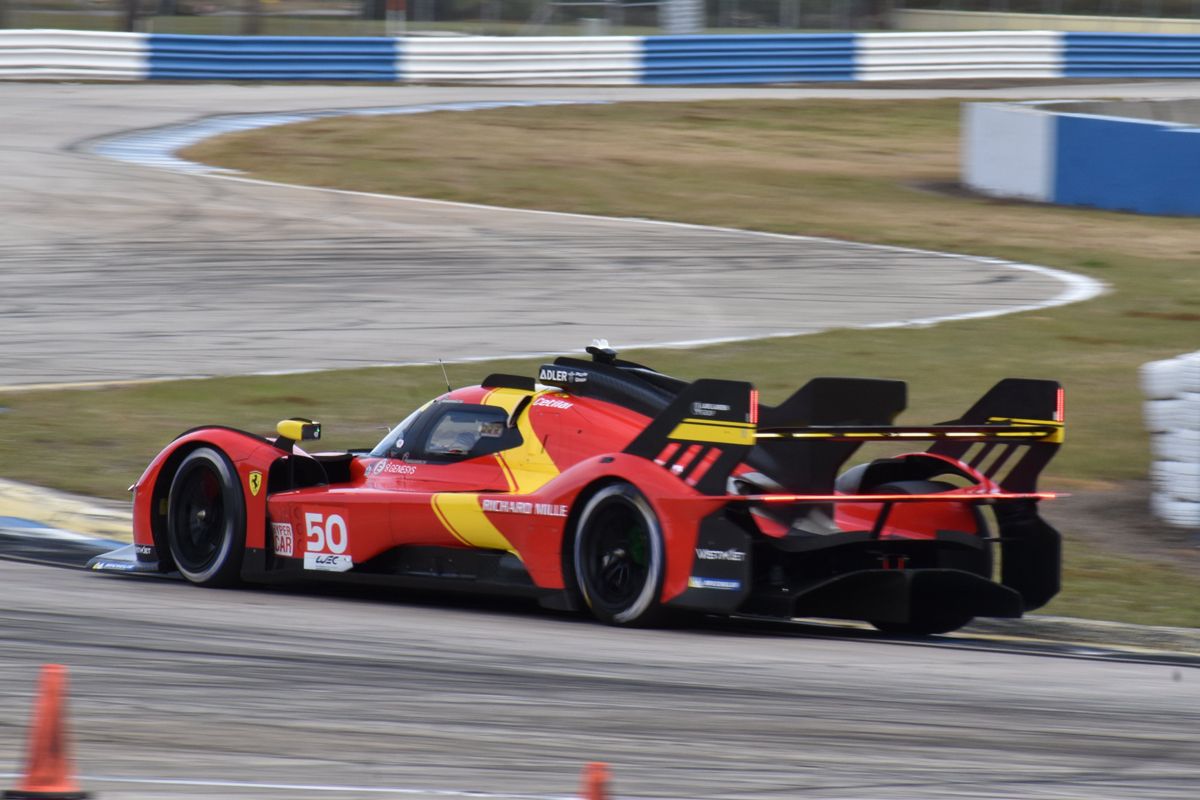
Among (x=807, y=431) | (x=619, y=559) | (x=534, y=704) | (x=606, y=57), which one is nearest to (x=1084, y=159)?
(x=606, y=57)

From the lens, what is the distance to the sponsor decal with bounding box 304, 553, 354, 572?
877 centimetres

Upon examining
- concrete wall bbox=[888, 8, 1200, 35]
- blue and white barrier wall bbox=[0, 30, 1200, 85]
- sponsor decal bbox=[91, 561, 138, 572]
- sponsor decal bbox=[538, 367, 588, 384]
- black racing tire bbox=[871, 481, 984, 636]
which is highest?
concrete wall bbox=[888, 8, 1200, 35]

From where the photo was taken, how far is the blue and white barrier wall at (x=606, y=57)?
36219mm

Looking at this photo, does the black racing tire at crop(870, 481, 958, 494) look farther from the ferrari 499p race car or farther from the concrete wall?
the concrete wall

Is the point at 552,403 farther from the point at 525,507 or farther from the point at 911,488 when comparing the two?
the point at 911,488

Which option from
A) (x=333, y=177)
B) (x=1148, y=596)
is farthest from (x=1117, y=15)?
(x=1148, y=596)

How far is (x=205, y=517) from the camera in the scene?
9.36 metres

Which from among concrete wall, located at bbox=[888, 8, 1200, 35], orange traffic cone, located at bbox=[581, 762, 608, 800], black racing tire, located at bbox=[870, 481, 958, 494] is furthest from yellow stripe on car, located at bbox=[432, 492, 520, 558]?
concrete wall, located at bbox=[888, 8, 1200, 35]

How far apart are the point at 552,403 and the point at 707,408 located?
110 centimetres

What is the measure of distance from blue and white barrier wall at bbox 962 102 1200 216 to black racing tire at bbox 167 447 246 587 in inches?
719

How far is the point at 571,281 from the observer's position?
1938 cm

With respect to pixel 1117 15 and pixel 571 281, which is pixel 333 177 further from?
pixel 1117 15

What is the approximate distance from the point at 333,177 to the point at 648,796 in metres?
21.4

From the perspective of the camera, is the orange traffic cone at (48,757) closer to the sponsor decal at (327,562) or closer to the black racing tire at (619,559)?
the black racing tire at (619,559)
